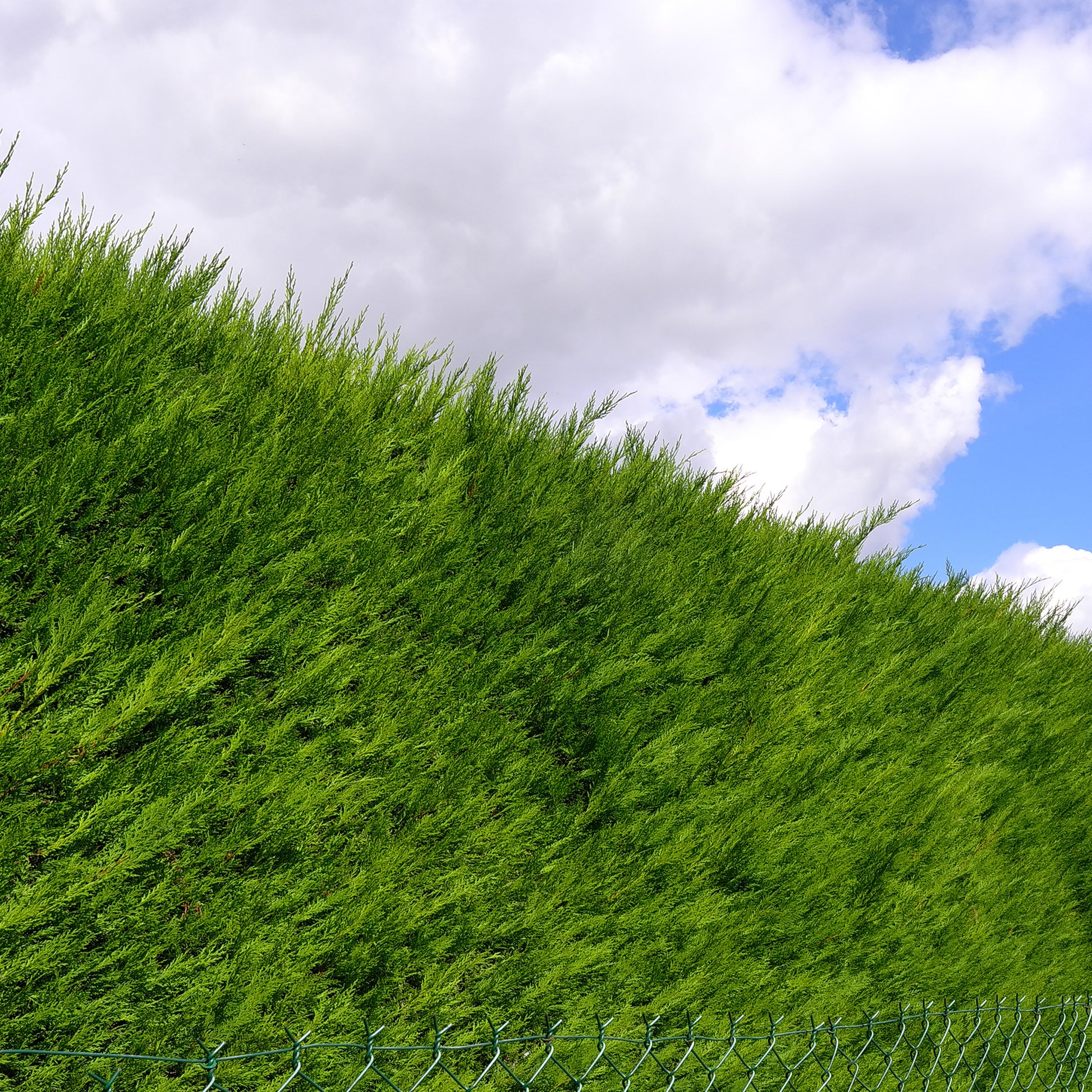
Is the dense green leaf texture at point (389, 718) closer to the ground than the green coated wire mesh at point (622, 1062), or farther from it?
farther from it

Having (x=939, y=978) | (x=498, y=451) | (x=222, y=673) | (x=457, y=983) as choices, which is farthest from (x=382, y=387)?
(x=939, y=978)

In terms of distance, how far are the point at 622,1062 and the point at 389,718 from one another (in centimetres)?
167

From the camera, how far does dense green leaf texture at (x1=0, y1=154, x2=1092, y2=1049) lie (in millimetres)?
2406

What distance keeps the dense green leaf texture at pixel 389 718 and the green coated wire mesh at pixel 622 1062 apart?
10 cm

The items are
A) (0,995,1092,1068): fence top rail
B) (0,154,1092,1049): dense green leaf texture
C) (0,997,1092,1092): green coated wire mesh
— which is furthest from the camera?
(0,154,1092,1049): dense green leaf texture

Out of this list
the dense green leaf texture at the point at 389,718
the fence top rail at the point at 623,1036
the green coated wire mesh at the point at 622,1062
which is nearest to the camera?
the fence top rail at the point at 623,1036

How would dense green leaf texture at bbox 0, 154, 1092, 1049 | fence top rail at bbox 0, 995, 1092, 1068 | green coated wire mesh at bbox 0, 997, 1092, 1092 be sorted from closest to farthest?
fence top rail at bbox 0, 995, 1092, 1068, green coated wire mesh at bbox 0, 997, 1092, 1092, dense green leaf texture at bbox 0, 154, 1092, 1049

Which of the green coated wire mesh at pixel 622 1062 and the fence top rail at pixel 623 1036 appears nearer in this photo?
the fence top rail at pixel 623 1036

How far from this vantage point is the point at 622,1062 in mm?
3246

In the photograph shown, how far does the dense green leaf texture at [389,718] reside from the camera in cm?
241

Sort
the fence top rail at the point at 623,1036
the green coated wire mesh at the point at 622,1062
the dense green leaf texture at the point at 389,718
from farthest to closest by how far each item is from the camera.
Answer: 1. the dense green leaf texture at the point at 389,718
2. the green coated wire mesh at the point at 622,1062
3. the fence top rail at the point at 623,1036

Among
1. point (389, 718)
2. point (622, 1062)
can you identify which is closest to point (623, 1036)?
point (622, 1062)

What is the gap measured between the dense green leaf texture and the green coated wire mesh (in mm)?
98

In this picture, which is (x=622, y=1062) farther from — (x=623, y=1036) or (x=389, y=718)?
(x=389, y=718)
